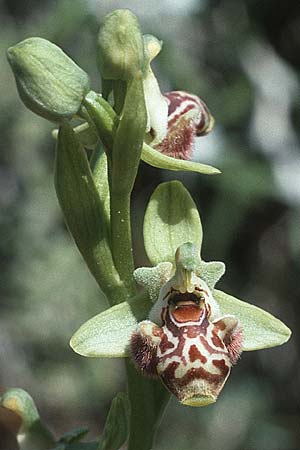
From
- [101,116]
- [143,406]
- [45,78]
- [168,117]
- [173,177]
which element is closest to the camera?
[45,78]

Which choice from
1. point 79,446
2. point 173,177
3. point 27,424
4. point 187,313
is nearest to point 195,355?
point 187,313

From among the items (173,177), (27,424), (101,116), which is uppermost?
(101,116)

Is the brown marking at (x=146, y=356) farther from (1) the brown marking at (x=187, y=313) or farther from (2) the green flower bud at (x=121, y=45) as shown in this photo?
(2) the green flower bud at (x=121, y=45)

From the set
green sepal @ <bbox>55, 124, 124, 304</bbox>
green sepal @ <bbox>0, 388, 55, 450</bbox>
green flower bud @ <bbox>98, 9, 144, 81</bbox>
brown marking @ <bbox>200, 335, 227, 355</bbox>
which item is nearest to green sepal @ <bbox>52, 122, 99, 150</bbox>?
green sepal @ <bbox>55, 124, 124, 304</bbox>

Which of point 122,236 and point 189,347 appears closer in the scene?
point 189,347

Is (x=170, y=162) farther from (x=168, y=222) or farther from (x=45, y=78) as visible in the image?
(x=45, y=78)

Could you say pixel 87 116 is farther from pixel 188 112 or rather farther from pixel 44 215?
pixel 44 215

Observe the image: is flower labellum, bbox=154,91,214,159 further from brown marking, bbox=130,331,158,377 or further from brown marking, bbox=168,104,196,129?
brown marking, bbox=130,331,158,377
